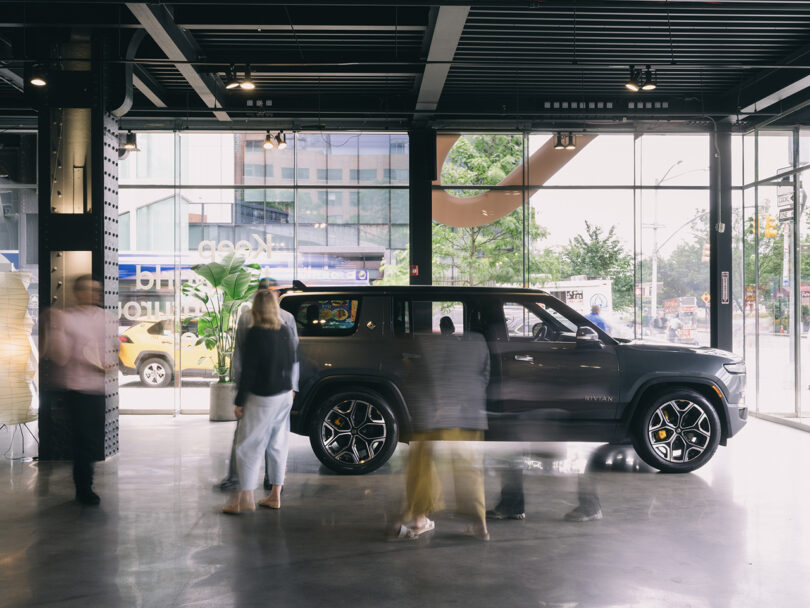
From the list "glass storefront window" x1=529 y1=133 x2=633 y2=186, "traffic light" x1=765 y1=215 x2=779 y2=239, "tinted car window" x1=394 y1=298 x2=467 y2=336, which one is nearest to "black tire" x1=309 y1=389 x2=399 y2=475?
"tinted car window" x1=394 y1=298 x2=467 y2=336

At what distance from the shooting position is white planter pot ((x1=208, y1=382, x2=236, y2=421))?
33.2 feet

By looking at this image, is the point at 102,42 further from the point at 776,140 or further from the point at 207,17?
the point at 776,140

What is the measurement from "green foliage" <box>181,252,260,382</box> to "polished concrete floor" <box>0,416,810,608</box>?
12.4ft

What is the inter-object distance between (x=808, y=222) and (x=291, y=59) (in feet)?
26.0

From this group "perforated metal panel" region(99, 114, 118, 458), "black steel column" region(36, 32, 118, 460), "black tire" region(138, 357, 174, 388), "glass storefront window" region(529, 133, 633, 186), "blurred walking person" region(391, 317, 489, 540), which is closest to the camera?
"blurred walking person" region(391, 317, 489, 540)

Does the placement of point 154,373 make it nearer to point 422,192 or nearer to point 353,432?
point 422,192

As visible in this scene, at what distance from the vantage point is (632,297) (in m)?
11.6

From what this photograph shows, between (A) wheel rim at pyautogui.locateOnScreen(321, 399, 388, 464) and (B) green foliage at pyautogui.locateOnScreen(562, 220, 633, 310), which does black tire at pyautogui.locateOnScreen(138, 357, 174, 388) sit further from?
(B) green foliage at pyautogui.locateOnScreen(562, 220, 633, 310)

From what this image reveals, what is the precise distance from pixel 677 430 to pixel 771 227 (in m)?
5.72

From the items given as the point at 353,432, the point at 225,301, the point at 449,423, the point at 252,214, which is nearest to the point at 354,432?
the point at 353,432

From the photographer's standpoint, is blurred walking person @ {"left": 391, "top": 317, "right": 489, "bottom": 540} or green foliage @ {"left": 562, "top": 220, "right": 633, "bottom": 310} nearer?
blurred walking person @ {"left": 391, "top": 317, "right": 489, "bottom": 540}

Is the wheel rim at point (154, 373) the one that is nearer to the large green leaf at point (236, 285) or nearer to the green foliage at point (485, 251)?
the large green leaf at point (236, 285)

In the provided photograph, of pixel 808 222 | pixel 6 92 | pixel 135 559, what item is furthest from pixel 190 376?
pixel 808 222

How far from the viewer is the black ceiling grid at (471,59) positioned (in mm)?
7523
